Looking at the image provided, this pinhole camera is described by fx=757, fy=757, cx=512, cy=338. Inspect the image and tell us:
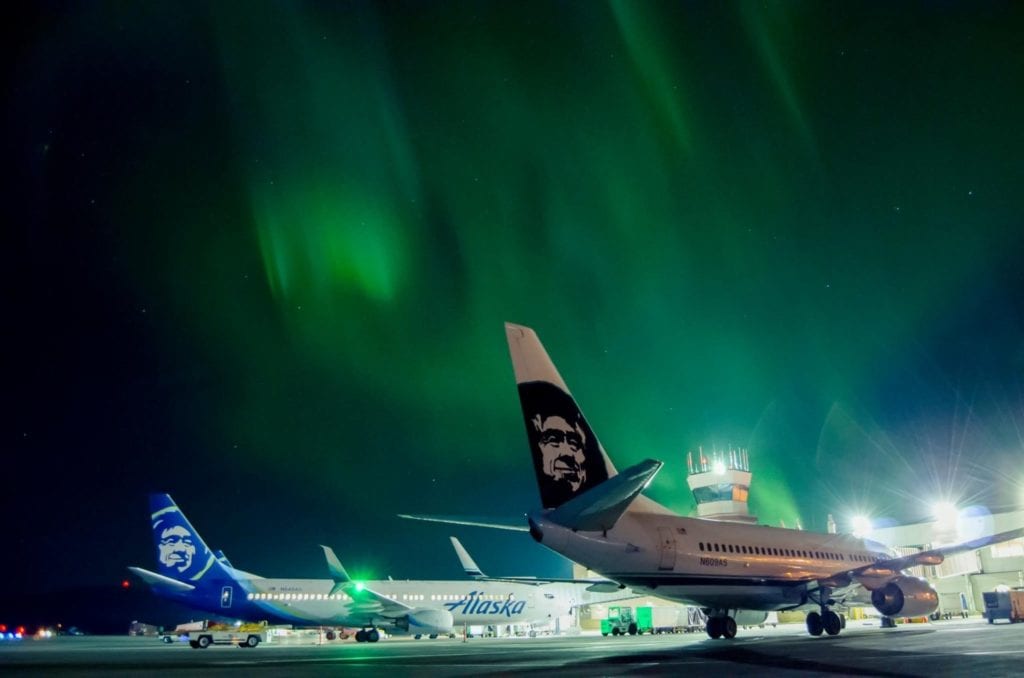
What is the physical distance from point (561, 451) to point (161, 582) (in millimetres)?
27695

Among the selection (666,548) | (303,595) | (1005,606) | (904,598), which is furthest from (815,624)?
(303,595)

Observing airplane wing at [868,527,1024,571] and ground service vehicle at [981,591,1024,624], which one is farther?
ground service vehicle at [981,591,1024,624]

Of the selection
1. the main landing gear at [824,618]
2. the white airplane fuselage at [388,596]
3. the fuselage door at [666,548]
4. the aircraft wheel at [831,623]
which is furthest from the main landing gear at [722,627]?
the white airplane fuselage at [388,596]

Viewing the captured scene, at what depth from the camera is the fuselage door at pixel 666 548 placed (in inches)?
928

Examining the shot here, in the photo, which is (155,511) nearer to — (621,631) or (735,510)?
(621,631)

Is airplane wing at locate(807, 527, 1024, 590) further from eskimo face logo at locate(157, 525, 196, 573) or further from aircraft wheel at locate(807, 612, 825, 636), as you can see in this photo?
eskimo face logo at locate(157, 525, 196, 573)

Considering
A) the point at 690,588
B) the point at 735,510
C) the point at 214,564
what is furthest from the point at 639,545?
the point at 735,510

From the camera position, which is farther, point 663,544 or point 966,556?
point 966,556

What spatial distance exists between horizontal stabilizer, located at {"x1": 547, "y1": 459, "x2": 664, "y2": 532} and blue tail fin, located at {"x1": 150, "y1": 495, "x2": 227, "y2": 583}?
27.2 meters

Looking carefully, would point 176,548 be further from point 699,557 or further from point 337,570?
point 699,557

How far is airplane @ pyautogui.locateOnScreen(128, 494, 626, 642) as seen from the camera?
39625 millimetres

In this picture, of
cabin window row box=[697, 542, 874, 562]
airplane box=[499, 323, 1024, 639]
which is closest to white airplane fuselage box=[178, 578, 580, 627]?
airplane box=[499, 323, 1024, 639]

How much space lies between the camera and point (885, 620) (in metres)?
39.5

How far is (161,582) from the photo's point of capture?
3856 centimetres
